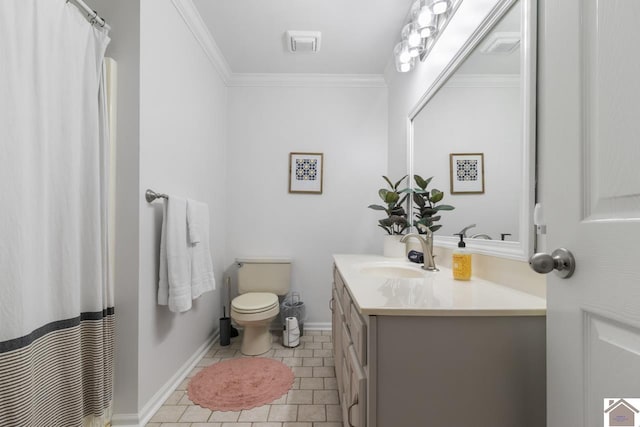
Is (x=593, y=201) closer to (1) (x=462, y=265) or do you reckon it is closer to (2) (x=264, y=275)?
(1) (x=462, y=265)

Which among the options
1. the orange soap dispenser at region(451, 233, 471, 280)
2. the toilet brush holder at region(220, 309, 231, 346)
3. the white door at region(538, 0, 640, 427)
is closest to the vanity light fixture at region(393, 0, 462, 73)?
the white door at region(538, 0, 640, 427)

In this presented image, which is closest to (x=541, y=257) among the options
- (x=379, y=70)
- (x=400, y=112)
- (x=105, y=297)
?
(x=105, y=297)

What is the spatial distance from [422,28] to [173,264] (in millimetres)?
1997

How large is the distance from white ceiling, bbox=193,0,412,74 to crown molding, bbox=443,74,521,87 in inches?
31.6

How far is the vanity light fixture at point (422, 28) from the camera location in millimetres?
1504

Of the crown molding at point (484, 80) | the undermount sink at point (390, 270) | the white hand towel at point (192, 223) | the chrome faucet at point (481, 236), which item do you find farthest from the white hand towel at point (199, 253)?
the crown molding at point (484, 80)

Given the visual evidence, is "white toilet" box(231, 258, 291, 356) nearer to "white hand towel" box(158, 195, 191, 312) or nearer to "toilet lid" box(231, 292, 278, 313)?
"toilet lid" box(231, 292, 278, 313)

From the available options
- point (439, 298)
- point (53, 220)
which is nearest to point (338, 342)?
point (439, 298)

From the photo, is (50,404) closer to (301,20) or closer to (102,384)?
(102,384)

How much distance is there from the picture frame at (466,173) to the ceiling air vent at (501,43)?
0.41 m

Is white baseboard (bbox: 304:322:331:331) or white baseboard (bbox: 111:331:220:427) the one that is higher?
white baseboard (bbox: 111:331:220:427)

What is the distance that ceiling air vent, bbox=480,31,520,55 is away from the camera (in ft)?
3.43

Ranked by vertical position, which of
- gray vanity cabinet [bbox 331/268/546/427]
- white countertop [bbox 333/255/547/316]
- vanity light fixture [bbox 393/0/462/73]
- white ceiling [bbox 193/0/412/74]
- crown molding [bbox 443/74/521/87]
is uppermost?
white ceiling [bbox 193/0/412/74]

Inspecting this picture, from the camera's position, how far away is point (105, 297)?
129cm
